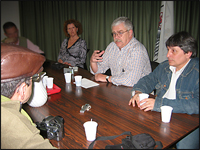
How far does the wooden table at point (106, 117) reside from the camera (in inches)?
40.2

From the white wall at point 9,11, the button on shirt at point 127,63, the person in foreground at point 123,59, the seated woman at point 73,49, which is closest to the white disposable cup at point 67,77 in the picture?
the person in foreground at point 123,59

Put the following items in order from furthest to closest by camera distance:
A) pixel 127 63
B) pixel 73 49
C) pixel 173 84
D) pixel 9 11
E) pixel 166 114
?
pixel 9 11, pixel 73 49, pixel 127 63, pixel 173 84, pixel 166 114

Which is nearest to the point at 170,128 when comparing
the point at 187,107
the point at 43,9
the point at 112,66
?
the point at 187,107

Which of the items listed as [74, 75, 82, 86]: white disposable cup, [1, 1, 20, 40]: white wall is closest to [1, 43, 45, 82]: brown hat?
[74, 75, 82, 86]: white disposable cup

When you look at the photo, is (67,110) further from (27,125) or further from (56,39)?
(56,39)

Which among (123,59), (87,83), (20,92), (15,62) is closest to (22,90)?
(20,92)

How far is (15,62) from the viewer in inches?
30.7

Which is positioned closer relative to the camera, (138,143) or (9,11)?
(138,143)

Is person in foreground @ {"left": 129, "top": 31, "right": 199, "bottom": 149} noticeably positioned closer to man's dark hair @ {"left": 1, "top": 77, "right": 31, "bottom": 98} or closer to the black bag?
the black bag

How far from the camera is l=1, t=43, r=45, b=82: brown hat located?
0.75 metres

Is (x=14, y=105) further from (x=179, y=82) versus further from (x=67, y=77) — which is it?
(x=179, y=82)

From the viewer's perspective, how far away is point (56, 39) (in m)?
5.60

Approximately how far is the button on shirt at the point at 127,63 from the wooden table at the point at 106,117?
0.22 meters

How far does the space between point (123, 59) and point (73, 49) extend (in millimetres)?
1556
